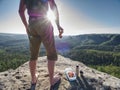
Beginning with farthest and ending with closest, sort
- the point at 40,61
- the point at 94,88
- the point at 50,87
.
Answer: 1. the point at 40,61
2. the point at 94,88
3. the point at 50,87

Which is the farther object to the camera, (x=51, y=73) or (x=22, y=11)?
(x=51, y=73)

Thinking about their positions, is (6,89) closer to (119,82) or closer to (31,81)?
(31,81)

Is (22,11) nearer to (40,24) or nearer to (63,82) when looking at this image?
(40,24)

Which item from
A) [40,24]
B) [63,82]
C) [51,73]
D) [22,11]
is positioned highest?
[22,11]

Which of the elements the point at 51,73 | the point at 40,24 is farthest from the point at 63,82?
the point at 40,24

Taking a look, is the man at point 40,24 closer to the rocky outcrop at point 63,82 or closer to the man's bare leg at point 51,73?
the man's bare leg at point 51,73

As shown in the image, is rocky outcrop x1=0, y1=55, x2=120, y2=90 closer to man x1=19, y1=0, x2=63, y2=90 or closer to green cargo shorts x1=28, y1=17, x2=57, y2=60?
man x1=19, y1=0, x2=63, y2=90

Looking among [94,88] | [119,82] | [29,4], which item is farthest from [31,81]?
[119,82]

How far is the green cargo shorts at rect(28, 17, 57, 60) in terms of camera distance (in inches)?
229

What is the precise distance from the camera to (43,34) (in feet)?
19.2

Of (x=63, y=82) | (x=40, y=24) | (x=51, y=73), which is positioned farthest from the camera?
(x=63, y=82)

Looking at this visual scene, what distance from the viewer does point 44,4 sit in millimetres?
5762

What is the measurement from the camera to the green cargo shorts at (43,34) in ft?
19.1

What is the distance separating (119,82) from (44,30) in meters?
3.76
